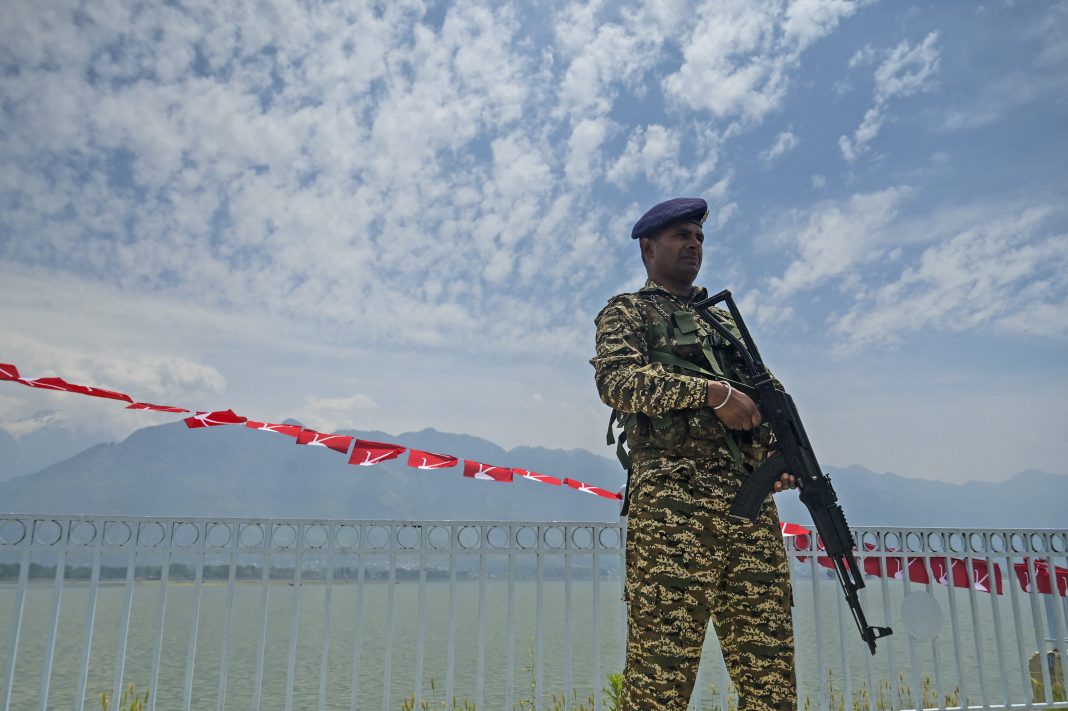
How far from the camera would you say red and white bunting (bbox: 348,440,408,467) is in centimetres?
449

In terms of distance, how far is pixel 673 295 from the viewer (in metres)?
2.74

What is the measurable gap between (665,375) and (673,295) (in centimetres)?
52

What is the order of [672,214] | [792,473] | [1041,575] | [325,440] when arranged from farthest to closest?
[1041,575] < [325,440] < [672,214] < [792,473]

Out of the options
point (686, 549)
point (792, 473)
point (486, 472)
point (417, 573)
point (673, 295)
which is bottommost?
point (417, 573)

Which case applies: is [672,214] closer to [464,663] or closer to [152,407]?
[152,407]

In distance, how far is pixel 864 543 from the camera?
472 cm

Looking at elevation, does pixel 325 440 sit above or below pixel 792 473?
Result: above

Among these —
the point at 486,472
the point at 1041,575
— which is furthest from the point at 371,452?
the point at 1041,575

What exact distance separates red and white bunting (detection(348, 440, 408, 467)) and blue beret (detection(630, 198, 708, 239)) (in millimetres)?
2414

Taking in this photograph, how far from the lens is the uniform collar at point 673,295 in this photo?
2.73 meters

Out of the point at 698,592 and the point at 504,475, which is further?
the point at 504,475

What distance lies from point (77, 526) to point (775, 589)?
349 cm

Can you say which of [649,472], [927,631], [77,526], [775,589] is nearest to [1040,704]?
[927,631]

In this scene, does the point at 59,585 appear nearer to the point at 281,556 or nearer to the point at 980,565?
the point at 281,556
